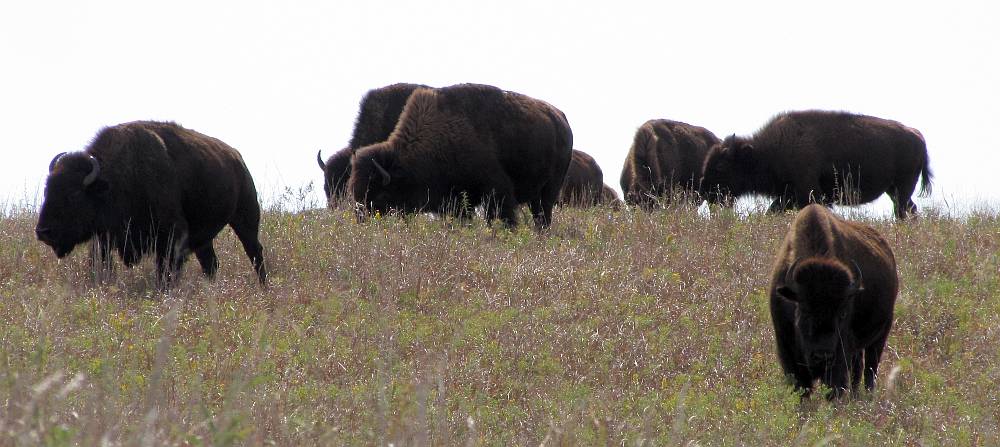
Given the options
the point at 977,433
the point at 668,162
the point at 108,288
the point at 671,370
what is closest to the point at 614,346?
the point at 671,370

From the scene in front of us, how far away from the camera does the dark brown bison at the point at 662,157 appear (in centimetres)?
2127

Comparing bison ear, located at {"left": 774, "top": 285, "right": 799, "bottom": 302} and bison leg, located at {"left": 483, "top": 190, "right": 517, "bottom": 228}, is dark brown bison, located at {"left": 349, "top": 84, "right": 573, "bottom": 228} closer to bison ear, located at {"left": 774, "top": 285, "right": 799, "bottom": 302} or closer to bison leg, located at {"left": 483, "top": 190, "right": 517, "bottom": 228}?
bison leg, located at {"left": 483, "top": 190, "right": 517, "bottom": 228}

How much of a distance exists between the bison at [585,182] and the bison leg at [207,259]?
36.2 ft

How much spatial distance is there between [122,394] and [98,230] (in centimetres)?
441

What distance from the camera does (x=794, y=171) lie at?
57.2 ft

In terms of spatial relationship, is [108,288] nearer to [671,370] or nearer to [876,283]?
[671,370]

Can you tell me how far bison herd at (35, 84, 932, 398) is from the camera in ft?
25.9

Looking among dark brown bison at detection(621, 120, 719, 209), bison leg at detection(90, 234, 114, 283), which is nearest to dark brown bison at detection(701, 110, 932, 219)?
dark brown bison at detection(621, 120, 719, 209)

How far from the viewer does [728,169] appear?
1852cm

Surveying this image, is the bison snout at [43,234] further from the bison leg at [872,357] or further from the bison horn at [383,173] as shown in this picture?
the bison leg at [872,357]

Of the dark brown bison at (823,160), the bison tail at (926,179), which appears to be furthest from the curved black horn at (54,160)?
the bison tail at (926,179)

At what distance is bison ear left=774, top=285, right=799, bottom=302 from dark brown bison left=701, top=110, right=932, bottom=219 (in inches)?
374

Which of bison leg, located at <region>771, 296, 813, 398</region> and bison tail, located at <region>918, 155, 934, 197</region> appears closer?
bison leg, located at <region>771, 296, 813, 398</region>

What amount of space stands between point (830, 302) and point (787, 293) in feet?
0.90
